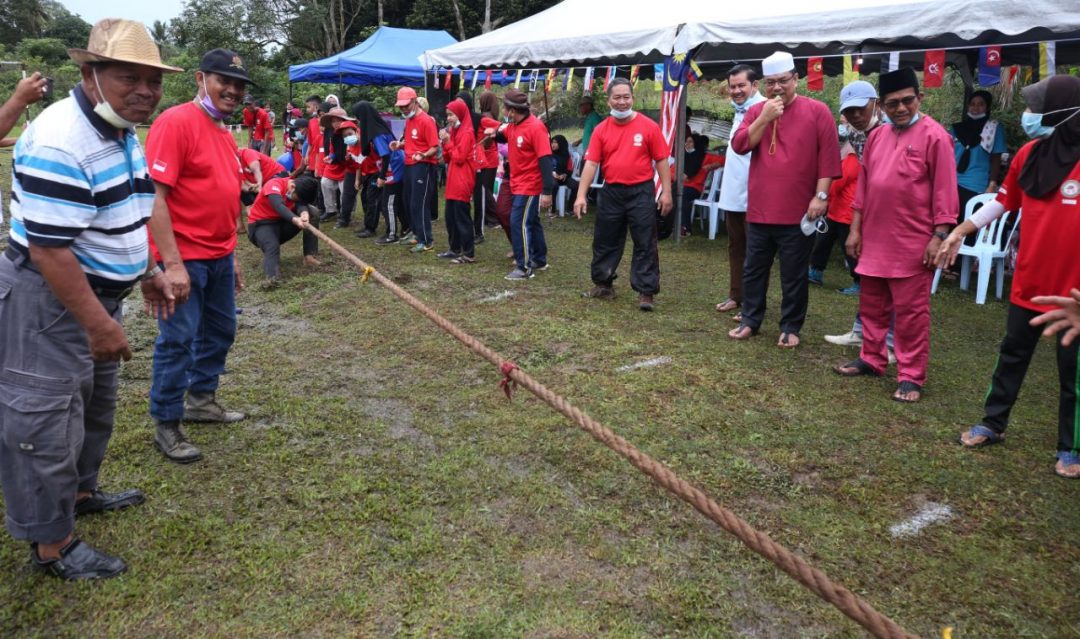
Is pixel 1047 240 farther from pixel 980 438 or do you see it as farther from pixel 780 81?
pixel 780 81

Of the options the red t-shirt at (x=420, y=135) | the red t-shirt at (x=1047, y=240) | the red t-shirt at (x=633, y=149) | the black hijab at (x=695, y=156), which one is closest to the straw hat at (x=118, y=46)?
the red t-shirt at (x=1047, y=240)

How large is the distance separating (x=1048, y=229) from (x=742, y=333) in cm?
242

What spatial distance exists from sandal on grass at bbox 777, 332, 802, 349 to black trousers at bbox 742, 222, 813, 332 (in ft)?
0.12

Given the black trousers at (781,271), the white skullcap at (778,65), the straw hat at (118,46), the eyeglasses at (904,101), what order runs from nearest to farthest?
the straw hat at (118,46) → the eyeglasses at (904,101) → the white skullcap at (778,65) → the black trousers at (781,271)

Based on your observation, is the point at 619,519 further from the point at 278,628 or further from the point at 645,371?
the point at 645,371

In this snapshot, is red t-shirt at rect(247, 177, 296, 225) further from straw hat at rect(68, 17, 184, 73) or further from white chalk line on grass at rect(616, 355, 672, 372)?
straw hat at rect(68, 17, 184, 73)

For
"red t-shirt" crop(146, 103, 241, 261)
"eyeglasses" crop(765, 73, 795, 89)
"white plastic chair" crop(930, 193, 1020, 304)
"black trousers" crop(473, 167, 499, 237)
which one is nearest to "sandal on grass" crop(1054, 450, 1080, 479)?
"eyeglasses" crop(765, 73, 795, 89)

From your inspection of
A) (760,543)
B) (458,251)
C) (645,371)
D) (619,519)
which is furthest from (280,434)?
(458,251)

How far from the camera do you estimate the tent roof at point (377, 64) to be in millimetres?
17219

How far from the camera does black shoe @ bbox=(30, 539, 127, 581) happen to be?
8.84 ft

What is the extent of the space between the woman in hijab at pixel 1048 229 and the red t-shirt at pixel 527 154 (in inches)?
171

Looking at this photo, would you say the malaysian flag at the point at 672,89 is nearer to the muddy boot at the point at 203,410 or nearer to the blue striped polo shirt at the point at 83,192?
the muddy boot at the point at 203,410

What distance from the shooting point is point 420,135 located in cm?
867

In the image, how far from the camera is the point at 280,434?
3992mm
